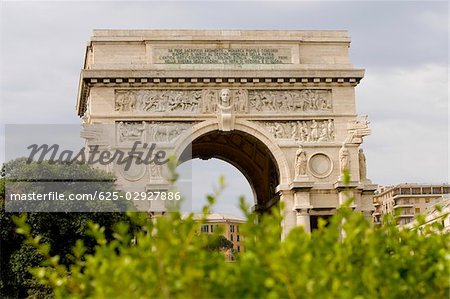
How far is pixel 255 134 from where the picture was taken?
141ft

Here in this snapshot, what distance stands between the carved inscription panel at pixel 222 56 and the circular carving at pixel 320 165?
196 inches

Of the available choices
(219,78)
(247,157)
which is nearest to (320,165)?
(219,78)

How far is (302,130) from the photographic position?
4338cm

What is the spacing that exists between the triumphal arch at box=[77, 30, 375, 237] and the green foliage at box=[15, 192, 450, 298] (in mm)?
30103

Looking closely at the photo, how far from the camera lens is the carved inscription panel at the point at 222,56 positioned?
43188 millimetres

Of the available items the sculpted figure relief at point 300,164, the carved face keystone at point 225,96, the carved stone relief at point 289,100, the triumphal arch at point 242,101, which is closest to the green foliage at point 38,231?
the triumphal arch at point 242,101

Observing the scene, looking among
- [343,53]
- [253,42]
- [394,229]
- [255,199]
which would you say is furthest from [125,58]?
[394,229]

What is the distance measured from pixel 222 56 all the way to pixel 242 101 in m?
2.53

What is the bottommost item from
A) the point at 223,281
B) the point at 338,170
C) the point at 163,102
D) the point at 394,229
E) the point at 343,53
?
the point at 223,281

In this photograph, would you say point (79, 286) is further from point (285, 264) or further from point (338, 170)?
point (338, 170)

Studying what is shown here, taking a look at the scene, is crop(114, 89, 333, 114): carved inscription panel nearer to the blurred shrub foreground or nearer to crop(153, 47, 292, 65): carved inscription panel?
crop(153, 47, 292, 65): carved inscription panel

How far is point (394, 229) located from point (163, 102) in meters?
28.3

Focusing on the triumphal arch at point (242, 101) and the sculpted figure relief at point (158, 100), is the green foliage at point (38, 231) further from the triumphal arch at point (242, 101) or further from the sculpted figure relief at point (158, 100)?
the sculpted figure relief at point (158, 100)

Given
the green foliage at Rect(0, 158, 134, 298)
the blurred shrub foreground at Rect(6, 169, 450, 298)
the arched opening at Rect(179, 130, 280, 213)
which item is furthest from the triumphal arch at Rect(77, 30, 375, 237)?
the blurred shrub foreground at Rect(6, 169, 450, 298)
